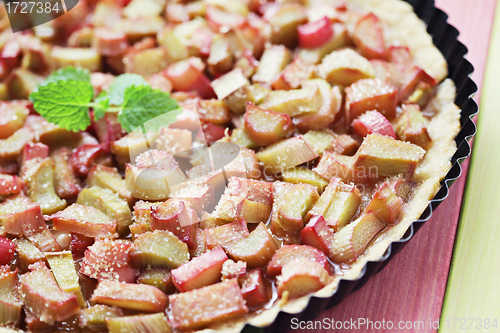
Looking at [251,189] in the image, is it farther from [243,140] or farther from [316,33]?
[316,33]

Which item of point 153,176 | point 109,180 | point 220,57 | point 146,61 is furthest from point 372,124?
point 146,61

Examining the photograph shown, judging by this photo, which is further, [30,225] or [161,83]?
[161,83]

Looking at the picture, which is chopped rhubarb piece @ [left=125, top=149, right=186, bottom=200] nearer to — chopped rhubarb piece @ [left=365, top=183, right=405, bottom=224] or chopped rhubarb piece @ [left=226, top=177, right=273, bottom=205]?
chopped rhubarb piece @ [left=226, top=177, right=273, bottom=205]

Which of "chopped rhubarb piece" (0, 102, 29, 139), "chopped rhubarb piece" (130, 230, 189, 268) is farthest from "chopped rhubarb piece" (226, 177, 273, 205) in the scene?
"chopped rhubarb piece" (0, 102, 29, 139)

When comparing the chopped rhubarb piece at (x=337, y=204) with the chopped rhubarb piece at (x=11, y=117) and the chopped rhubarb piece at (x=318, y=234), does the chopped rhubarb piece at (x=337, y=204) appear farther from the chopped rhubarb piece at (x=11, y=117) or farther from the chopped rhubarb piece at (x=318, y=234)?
the chopped rhubarb piece at (x=11, y=117)

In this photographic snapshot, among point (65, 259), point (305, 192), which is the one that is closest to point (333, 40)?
point (305, 192)

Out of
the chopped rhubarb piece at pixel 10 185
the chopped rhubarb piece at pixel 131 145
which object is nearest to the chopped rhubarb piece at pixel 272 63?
the chopped rhubarb piece at pixel 131 145
